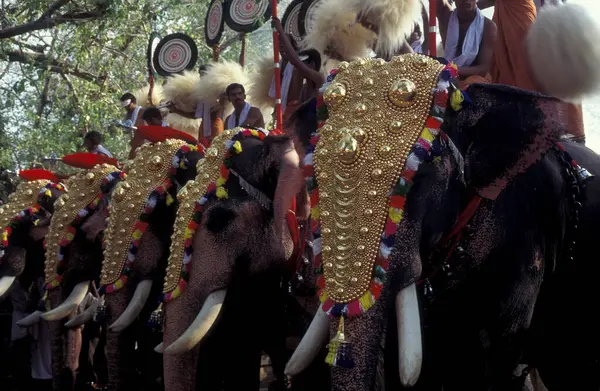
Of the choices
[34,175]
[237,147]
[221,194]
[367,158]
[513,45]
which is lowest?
[367,158]

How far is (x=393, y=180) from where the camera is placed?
304cm

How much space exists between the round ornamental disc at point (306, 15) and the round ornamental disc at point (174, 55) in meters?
1.99

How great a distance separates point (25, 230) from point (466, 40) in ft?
14.1

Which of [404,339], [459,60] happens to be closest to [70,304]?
[459,60]

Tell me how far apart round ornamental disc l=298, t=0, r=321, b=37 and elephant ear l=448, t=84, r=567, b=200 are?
2.60 meters

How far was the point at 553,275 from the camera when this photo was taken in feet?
11.5

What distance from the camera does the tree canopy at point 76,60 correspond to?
980 centimetres

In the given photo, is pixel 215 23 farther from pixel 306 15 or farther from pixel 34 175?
pixel 34 175

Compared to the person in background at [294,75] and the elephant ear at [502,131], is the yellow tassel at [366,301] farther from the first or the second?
the person in background at [294,75]

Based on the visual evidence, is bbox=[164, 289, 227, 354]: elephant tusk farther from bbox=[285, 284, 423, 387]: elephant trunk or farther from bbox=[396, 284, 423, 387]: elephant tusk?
bbox=[396, 284, 423, 387]: elephant tusk

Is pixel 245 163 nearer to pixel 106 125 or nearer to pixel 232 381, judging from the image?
pixel 232 381

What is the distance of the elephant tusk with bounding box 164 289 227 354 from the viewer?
160 inches

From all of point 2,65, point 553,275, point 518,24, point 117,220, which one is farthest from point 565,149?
point 2,65

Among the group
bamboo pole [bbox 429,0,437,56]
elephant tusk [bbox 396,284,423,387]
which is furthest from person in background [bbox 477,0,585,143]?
elephant tusk [bbox 396,284,423,387]
